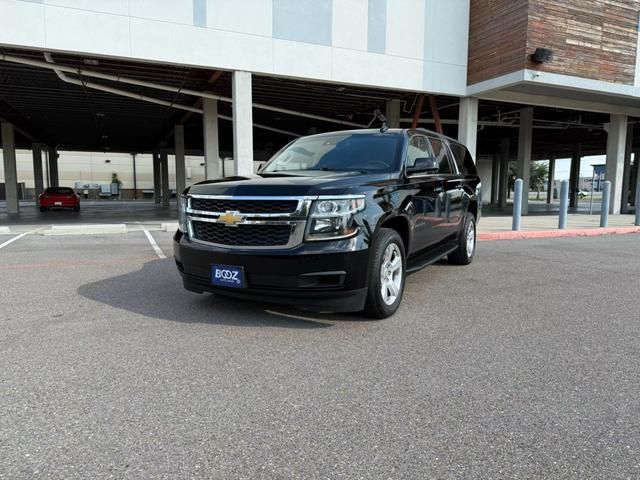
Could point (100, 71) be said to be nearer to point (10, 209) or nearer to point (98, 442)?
point (10, 209)

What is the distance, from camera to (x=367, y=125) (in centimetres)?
2597


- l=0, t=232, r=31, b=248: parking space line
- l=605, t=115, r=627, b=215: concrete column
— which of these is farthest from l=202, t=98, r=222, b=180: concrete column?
l=605, t=115, r=627, b=215: concrete column

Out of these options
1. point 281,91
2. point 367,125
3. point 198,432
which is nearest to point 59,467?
point 198,432

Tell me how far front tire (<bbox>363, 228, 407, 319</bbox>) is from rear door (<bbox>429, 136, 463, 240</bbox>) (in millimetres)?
1509

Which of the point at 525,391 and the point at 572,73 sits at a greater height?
the point at 572,73

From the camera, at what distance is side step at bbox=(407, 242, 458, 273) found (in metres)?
5.15

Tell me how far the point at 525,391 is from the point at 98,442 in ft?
8.29

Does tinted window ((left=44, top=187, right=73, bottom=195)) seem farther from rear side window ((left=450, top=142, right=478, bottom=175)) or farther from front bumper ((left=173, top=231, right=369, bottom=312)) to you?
front bumper ((left=173, top=231, right=369, bottom=312))

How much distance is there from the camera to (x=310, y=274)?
382 cm

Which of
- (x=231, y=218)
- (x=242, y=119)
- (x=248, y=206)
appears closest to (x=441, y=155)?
(x=248, y=206)

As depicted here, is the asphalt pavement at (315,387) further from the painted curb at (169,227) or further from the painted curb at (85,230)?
the painted curb at (169,227)

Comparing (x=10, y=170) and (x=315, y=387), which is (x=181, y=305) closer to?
(x=315, y=387)

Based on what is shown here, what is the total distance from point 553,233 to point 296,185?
1012cm

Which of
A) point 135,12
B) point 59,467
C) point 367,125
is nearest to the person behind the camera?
point 59,467
